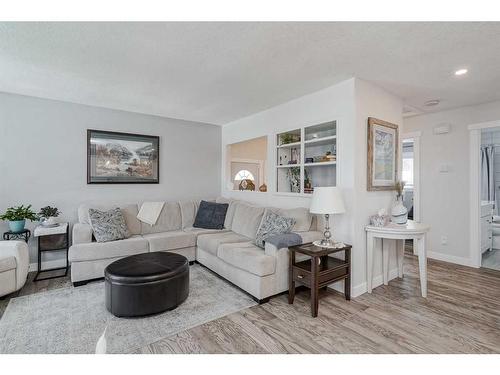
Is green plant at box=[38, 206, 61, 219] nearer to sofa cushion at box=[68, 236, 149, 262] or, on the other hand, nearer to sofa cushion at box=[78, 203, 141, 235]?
sofa cushion at box=[78, 203, 141, 235]

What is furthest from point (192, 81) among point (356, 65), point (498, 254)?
point (498, 254)

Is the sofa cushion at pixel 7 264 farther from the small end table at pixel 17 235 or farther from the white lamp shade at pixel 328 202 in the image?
the white lamp shade at pixel 328 202

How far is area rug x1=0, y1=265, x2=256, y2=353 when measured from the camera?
6.36 feet

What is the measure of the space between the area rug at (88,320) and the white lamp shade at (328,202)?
1.16 metres

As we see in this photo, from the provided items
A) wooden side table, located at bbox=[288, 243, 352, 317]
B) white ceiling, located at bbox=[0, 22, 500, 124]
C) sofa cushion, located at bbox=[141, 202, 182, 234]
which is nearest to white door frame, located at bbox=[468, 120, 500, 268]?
white ceiling, located at bbox=[0, 22, 500, 124]

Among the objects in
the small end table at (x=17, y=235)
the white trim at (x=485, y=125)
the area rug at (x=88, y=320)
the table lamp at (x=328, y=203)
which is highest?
the white trim at (x=485, y=125)

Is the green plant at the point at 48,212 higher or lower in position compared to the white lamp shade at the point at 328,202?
lower

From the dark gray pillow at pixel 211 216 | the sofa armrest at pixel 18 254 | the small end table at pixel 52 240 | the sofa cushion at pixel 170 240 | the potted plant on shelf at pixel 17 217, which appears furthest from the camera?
the dark gray pillow at pixel 211 216

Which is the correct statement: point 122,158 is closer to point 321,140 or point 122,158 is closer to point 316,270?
point 321,140

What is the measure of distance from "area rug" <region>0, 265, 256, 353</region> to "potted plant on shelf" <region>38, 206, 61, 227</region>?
3.01 feet

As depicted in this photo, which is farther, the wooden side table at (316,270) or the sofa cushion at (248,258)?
the sofa cushion at (248,258)

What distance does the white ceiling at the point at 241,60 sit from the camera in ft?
6.30

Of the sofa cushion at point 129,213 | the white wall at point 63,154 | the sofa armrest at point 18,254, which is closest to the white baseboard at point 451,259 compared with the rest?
the white wall at point 63,154

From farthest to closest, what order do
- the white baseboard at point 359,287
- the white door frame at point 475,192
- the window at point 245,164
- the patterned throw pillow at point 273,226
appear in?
the window at point 245,164, the white door frame at point 475,192, the patterned throw pillow at point 273,226, the white baseboard at point 359,287
